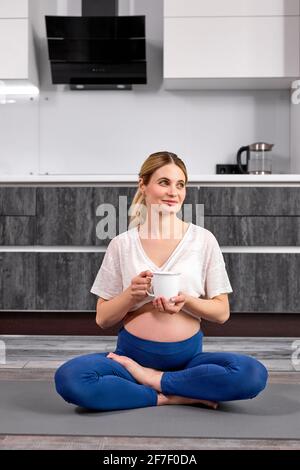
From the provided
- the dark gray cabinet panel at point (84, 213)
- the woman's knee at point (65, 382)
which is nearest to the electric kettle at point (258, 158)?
the dark gray cabinet panel at point (84, 213)

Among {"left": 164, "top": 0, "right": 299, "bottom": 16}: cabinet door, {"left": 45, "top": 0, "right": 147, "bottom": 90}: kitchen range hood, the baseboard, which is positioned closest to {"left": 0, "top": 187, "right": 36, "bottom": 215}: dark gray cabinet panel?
the baseboard

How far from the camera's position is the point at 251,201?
10.0 feet

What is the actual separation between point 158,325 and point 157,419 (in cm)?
26

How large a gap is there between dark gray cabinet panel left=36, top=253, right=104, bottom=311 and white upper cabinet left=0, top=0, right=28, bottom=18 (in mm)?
1305

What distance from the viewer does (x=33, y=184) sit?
3.10 meters

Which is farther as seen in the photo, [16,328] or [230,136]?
[230,136]

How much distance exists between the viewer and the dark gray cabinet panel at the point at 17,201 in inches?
121

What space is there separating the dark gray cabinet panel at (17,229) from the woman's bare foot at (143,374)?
1.52m

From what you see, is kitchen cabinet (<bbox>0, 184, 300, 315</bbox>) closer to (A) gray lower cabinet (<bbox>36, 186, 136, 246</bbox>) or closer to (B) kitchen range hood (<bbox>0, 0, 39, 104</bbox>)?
(A) gray lower cabinet (<bbox>36, 186, 136, 246</bbox>)

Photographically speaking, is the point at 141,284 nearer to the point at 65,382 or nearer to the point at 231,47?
the point at 65,382

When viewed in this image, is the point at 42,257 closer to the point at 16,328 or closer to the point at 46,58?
the point at 16,328

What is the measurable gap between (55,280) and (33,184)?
0.49 metres
